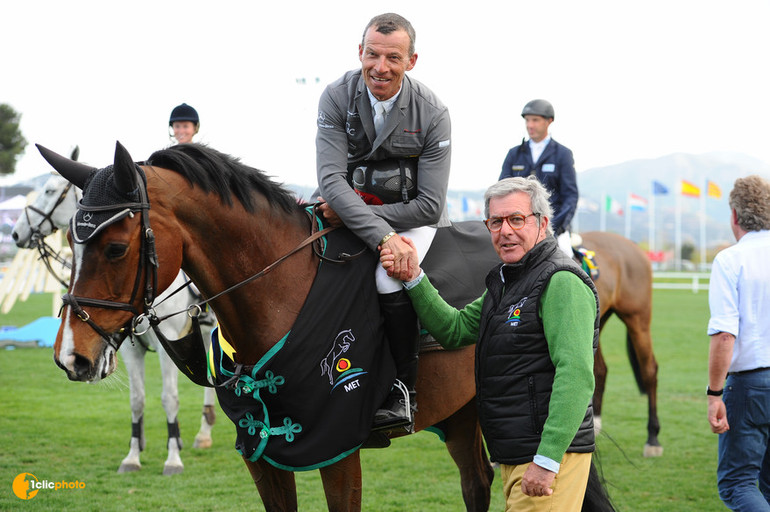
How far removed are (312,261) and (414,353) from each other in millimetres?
691

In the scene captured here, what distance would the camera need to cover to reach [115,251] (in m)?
2.63

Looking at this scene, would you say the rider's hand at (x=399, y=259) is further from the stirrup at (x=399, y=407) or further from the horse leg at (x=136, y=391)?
the horse leg at (x=136, y=391)

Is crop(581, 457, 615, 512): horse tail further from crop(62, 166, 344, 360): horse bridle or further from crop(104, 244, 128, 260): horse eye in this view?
crop(104, 244, 128, 260): horse eye

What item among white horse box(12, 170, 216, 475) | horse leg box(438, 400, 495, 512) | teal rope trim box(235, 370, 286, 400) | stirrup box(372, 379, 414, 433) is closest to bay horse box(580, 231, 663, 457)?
horse leg box(438, 400, 495, 512)

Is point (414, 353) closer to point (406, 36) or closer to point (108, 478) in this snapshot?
point (406, 36)

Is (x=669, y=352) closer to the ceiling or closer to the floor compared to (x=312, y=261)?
closer to the floor

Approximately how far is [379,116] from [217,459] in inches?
194

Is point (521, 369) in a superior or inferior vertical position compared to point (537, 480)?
superior

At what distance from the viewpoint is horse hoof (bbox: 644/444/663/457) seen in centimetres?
727

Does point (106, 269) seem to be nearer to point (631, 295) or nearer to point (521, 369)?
point (521, 369)

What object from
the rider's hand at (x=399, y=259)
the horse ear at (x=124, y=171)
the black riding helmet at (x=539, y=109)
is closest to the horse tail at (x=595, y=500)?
the rider's hand at (x=399, y=259)

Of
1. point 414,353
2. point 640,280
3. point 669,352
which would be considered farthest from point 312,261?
point 669,352

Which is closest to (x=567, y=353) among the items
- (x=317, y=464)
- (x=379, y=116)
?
(x=317, y=464)

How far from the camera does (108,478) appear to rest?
6285 mm
